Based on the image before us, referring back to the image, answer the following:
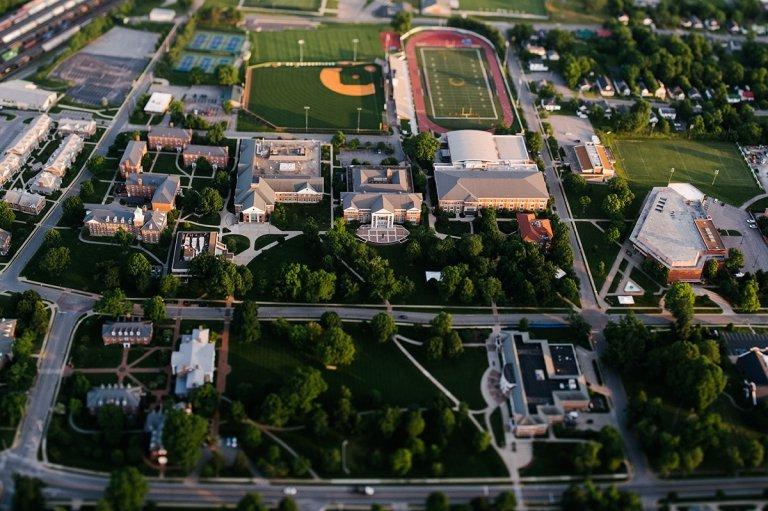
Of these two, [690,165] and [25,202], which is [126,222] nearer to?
[25,202]

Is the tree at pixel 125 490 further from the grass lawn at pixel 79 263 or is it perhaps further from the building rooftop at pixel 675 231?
the building rooftop at pixel 675 231

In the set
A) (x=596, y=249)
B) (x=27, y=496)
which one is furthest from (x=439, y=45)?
(x=27, y=496)

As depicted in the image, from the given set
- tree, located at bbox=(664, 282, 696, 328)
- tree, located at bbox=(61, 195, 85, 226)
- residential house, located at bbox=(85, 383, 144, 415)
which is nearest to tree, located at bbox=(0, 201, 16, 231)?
tree, located at bbox=(61, 195, 85, 226)

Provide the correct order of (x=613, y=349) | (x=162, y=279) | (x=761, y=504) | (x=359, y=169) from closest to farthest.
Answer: (x=761, y=504) → (x=613, y=349) → (x=162, y=279) → (x=359, y=169)

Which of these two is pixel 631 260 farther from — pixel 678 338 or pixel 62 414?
pixel 62 414

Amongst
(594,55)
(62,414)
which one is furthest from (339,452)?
(594,55)

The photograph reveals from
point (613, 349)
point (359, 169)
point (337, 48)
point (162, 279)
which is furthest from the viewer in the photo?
point (337, 48)

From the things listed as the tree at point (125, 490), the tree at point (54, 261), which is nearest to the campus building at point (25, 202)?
the tree at point (54, 261)

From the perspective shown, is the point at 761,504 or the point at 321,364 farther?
the point at 321,364
